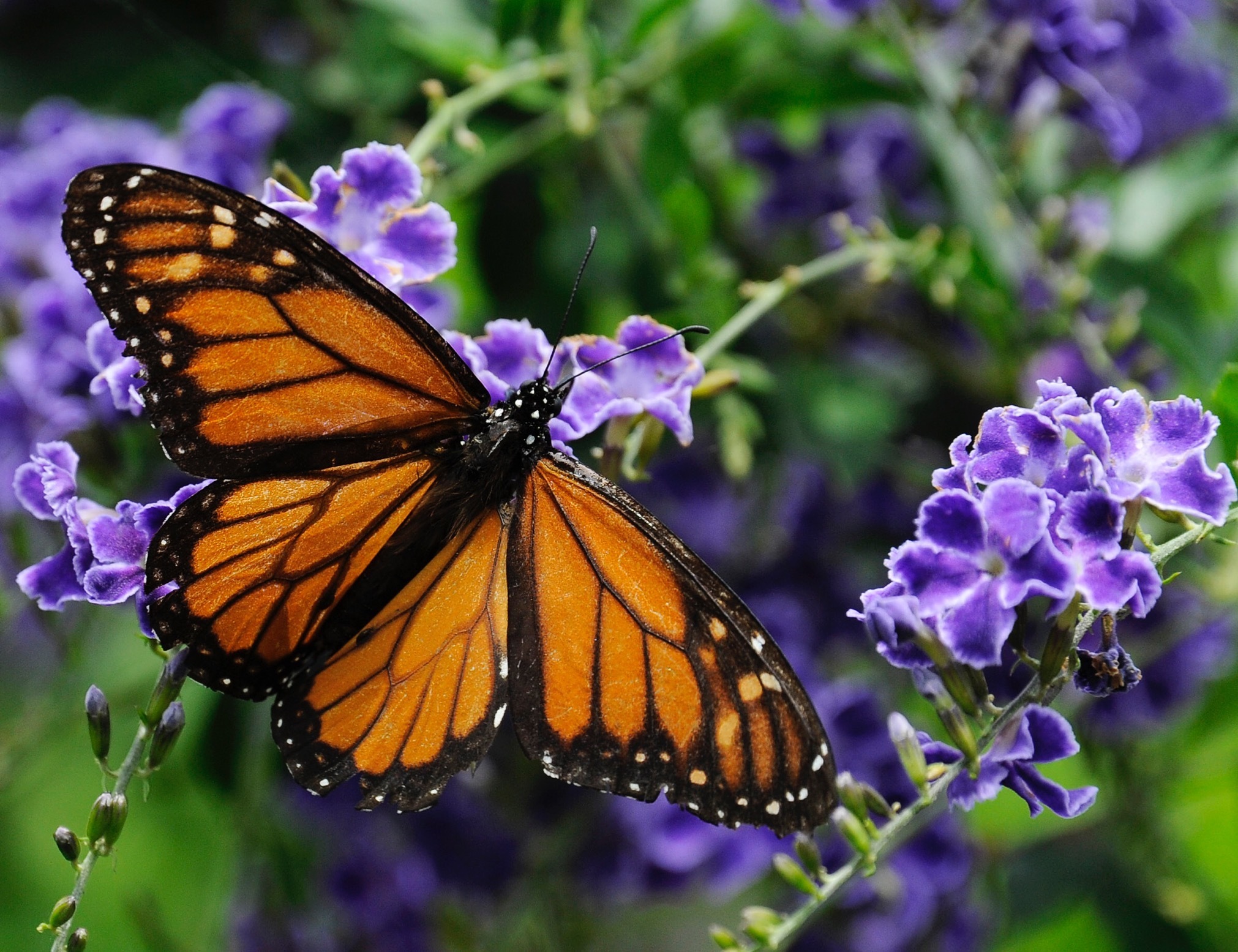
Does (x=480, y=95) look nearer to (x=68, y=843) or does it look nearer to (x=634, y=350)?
(x=634, y=350)

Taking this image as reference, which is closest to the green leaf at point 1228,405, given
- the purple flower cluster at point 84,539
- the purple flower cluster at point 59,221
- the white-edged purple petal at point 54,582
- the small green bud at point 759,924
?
the small green bud at point 759,924

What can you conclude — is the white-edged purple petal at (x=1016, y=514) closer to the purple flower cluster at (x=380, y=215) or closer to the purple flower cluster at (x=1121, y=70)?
the purple flower cluster at (x=380, y=215)

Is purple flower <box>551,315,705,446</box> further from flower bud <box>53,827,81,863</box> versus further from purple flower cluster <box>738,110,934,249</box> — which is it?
purple flower cluster <box>738,110,934,249</box>

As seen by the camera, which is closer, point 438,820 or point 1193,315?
point 1193,315

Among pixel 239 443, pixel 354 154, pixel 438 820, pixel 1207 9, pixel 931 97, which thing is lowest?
pixel 438 820

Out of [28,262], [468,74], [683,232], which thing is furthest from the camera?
[28,262]

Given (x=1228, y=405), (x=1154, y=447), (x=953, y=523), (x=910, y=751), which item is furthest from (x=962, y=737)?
(x=1228, y=405)

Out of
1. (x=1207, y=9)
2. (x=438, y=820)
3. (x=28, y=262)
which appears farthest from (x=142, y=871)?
(x=1207, y=9)

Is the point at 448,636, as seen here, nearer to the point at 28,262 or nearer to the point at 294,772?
the point at 294,772
